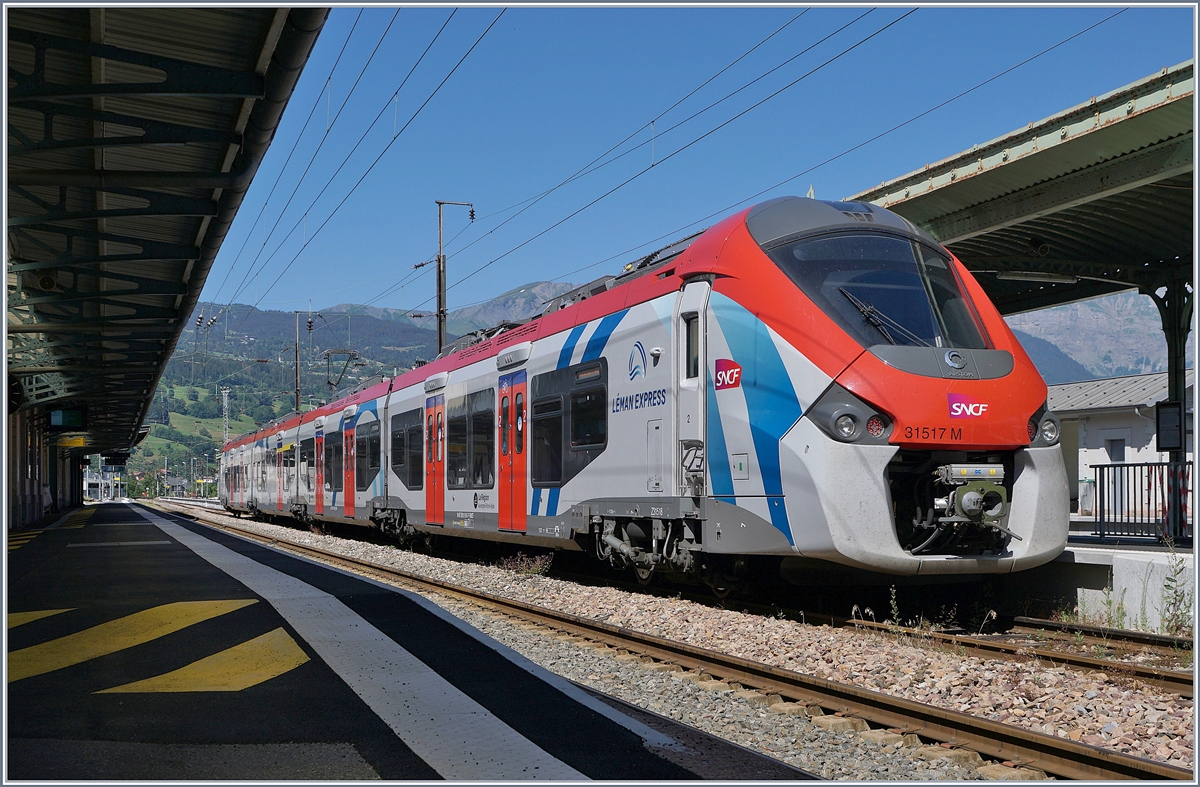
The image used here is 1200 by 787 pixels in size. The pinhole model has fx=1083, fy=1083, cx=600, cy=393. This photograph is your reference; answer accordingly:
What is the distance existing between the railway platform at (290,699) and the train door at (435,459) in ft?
17.7

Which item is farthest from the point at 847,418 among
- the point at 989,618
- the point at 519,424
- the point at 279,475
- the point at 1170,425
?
the point at 279,475

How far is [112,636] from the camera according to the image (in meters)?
9.27

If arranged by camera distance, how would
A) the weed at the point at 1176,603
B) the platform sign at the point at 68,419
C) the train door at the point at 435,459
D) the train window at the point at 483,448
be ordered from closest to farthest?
the weed at the point at 1176,603, the train window at the point at 483,448, the train door at the point at 435,459, the platform sign at the point at 68,419

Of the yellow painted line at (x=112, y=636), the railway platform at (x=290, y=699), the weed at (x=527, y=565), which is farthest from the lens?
the weed at (x=527, y=565)

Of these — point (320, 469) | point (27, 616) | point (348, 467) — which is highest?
point (348, 467)

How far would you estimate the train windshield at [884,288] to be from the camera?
915cm

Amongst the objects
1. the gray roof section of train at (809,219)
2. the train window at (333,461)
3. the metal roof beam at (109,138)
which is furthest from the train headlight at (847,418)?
the train window at (333,461)

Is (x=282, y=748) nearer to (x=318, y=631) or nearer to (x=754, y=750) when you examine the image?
(x=754, y=750)

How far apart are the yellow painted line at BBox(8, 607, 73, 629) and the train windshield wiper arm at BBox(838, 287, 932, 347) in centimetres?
807

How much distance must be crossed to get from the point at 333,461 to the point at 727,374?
17583 millimetres

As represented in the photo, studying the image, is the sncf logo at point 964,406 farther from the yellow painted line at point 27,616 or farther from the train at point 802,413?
the yellow painted line at point 27,616

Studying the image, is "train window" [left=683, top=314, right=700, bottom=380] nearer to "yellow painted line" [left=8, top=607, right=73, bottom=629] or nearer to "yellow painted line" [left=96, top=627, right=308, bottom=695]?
"yellow painted line" [left=96, top=627, right=308, bottom=695]

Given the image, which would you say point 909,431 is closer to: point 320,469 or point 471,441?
point 471,441

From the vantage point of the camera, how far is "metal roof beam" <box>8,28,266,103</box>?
8.93 meters
